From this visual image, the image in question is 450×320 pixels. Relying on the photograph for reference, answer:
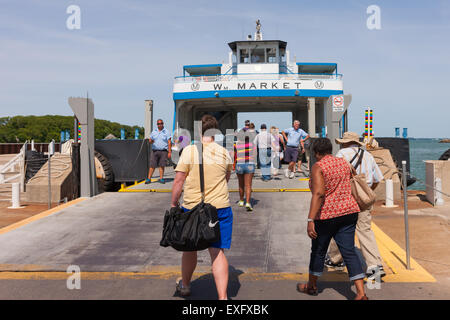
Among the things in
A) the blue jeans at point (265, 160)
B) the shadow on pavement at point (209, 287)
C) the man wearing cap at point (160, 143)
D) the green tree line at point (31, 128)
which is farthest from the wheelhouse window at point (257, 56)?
the green tree line at point (31, 128)

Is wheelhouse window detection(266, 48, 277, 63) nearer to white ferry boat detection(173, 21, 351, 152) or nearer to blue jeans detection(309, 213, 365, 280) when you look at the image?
white ferry boat detection(173, 21, 351, 152)

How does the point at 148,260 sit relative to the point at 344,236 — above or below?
below

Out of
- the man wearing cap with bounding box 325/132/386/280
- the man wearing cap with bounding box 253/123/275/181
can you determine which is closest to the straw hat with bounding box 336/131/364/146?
the man wearing cap with bounding box 325/132/386/280

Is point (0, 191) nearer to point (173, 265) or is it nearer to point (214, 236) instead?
point (173, 265)

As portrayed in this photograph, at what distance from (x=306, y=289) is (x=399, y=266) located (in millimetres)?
1497

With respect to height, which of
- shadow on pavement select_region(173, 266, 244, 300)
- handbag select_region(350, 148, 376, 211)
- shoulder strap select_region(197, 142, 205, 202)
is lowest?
shadow on pavement select_region(173, 266, 244, 300)

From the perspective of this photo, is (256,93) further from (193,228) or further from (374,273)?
(193,228)

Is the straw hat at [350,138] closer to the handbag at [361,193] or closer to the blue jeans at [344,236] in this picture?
the handbag at [361,193]

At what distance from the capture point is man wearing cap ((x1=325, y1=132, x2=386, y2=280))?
4.46m

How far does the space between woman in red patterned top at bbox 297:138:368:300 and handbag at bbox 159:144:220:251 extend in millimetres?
893

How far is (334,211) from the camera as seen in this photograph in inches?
152

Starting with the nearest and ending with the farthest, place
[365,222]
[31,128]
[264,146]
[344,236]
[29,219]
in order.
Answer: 1. [344,236]
2. [365,222]
3. [29,219]
4. [264,146]
5. [31,128]

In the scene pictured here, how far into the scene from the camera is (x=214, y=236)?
3.57 meters

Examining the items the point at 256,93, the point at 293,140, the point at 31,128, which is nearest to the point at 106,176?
the point at 293,140
